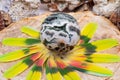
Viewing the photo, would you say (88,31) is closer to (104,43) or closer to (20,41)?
(104,43)

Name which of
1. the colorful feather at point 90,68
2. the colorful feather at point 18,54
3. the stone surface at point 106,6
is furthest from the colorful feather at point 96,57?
the stone surface at point 106,6

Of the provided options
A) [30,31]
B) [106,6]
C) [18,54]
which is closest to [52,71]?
[18,54]

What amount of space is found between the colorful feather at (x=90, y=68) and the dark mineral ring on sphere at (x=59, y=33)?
0.22ft

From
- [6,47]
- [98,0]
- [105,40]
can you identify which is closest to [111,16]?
[98,0]

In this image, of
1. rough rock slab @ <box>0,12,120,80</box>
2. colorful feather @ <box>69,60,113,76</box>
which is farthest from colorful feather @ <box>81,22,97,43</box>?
colorful feather @ <box>69,60,113,76</box>

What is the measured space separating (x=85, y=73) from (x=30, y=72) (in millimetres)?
179

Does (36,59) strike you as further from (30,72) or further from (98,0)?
(98,0)

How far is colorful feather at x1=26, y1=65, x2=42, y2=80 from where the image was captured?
4.06 feet

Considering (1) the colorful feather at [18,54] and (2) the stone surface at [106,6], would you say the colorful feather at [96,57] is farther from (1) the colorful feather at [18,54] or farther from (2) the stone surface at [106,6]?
(2) the stone surface at [106,6]

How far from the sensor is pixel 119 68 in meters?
1.28

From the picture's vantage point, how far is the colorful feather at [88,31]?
4.60ft

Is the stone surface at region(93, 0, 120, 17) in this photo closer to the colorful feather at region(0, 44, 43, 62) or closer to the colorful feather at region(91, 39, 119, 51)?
the colorful feather at region(91, 39, 119, 51)

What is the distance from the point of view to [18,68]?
1.29 m

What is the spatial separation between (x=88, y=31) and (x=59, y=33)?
0.23 meters
